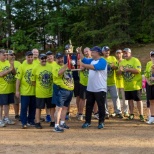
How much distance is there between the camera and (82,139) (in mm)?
6594

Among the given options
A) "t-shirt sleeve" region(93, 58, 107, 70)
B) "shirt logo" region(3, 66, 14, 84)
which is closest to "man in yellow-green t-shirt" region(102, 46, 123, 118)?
"t-shirt sleeve" region(93, 58, 107, 70)

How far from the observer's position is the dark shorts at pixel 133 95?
27.3 feet

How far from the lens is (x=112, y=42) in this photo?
2827 centimetres

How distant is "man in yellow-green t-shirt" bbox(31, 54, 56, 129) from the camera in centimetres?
764

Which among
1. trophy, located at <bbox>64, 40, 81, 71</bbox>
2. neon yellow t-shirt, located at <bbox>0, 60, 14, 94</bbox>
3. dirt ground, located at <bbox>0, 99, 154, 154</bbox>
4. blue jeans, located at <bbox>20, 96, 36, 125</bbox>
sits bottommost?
dirt ground, located at <bbox>0, 99, 154, 154</bbox>

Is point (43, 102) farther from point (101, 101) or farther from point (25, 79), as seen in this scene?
point (101, 101)

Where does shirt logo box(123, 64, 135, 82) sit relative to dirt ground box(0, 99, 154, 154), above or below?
above

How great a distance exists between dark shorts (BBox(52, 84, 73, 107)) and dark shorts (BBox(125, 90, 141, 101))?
1.81m

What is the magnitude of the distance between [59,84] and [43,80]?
54 cm

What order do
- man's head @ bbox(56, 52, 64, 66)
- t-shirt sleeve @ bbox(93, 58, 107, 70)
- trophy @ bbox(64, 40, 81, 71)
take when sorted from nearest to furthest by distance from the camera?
trophy @ bbox(64, 40, 81, 71) → t-shirt sleeve @ bbox(93, 58, 107, 70) → man's head @ bbox(56, 52, 64, 66)

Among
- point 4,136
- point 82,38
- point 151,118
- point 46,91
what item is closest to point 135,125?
point 151,118

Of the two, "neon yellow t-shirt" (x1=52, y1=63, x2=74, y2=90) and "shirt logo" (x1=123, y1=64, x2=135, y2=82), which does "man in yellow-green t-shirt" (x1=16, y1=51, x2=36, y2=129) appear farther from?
"shirt logo" (x1=123, y1=64, x2=135, y2=82)

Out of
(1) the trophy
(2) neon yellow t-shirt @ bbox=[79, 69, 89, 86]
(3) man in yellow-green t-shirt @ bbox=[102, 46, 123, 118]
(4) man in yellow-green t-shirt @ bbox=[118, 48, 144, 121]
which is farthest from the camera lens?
(3) man in yellow-green t-shirt @ bbox=[102, 46, 123, 118]

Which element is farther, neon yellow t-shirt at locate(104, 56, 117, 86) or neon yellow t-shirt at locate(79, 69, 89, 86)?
neon yellow t-shirt at locate(104, 56, 117, 86)
